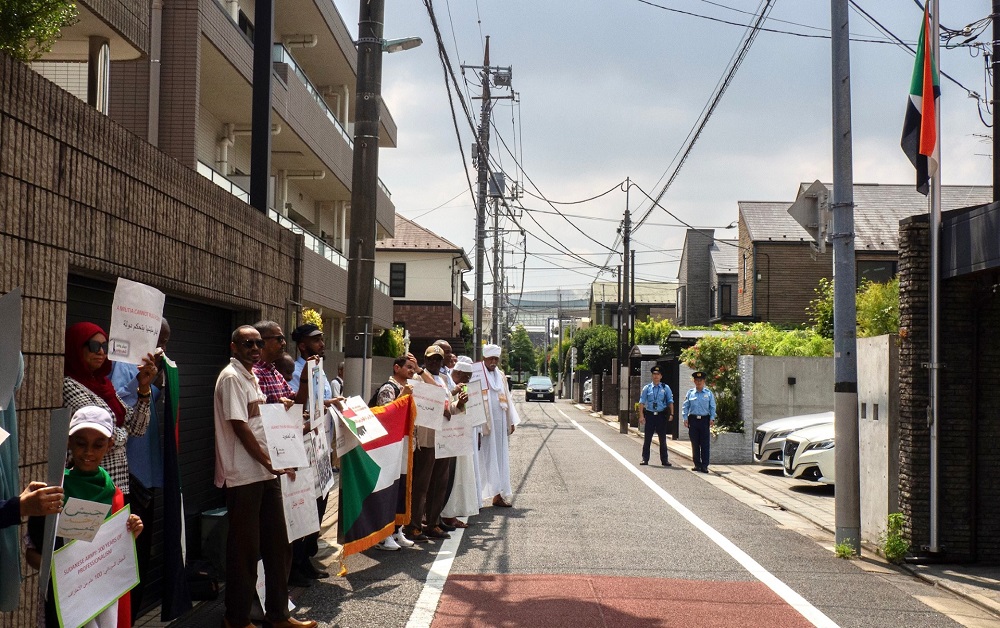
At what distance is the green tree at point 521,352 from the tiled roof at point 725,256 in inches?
3066

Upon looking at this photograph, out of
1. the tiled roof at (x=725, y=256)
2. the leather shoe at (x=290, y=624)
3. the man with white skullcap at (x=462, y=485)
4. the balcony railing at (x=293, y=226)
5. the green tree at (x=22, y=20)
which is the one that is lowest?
the leather shoe at (x=290, y=624)

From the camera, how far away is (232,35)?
1759 centimetres

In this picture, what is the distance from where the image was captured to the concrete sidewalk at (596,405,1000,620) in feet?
27.0

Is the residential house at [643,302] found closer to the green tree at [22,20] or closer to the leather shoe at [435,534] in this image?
the leather shoe at [435,534]

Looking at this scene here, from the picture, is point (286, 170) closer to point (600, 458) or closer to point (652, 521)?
point (600, 458)

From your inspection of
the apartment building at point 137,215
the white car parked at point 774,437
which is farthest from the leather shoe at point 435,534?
the white car parked at point 774,437

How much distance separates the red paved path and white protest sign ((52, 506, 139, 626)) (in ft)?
8.08

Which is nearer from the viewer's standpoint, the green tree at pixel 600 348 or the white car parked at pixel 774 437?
the white car parked at pixel 774 437

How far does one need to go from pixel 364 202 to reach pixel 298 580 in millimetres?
3980

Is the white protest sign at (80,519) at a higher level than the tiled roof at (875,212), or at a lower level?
lower

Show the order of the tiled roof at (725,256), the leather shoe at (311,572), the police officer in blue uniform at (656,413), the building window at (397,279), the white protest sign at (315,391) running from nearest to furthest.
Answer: the white protest sign at (315,391), the leather shoe at (311,572), the police officer in blue uniform at (656,413), the tiled roof at (725,256), the building window at (397,279)

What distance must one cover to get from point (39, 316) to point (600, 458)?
16814 millimetres

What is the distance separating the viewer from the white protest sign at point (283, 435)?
6.36 meters

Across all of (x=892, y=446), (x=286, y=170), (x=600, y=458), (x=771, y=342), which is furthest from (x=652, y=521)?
(x=286, y=170)
